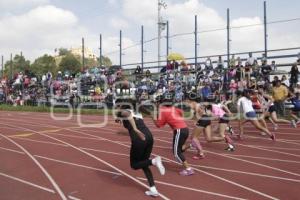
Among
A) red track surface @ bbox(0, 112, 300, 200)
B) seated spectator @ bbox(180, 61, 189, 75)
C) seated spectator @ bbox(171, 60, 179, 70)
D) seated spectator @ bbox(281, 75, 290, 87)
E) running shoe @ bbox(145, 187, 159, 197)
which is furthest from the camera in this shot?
seated spectator @ bbox(171, 60, 179, 70)

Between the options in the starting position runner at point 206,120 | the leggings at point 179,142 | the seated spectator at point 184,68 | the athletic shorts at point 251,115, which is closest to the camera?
the leggings at point 179,142

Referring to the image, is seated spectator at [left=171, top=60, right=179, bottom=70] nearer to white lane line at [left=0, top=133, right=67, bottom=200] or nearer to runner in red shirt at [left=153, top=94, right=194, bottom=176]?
white lane line at [left=0, top=133, right=67, bottom=200]

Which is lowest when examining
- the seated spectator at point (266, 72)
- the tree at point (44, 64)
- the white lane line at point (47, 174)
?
the white lane line at point (47, 174)

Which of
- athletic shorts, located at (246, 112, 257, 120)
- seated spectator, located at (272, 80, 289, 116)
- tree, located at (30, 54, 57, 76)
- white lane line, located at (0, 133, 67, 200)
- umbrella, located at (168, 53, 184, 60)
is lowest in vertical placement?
white lane line, located at (0, 133, 67, 200)

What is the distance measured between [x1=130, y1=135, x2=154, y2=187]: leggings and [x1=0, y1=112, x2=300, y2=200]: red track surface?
42 centimetres

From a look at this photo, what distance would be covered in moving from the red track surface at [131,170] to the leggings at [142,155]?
42 centimetres

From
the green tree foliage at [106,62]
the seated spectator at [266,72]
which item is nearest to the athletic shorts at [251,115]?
the seated spectator at [266,72]

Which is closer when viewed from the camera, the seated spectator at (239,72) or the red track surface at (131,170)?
the red track surface at (131,170)

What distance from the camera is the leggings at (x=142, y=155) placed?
25.1ft

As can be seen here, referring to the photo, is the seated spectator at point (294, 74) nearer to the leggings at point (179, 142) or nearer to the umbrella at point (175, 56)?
the umbrella at point (175, 56)

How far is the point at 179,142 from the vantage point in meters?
9.01

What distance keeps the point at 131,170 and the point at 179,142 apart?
124cm

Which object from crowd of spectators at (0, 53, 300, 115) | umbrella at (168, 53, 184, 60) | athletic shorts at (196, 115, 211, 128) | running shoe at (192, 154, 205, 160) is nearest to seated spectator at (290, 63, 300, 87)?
crowd of spectators at (0, 53, 300, 115)

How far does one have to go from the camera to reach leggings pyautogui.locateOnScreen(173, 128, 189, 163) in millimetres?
8938
